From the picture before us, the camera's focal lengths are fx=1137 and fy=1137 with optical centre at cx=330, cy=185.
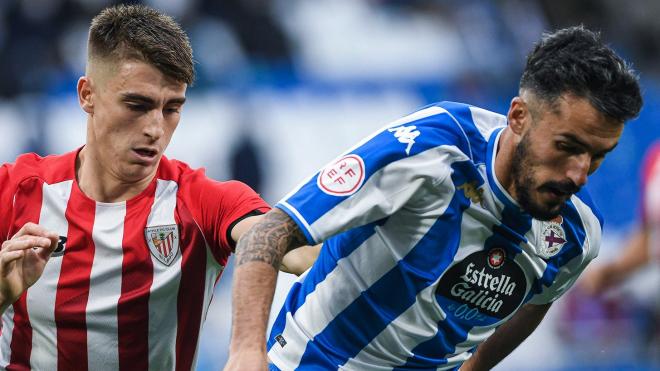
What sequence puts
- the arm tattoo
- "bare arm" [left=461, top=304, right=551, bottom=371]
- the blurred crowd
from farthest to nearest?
the blurred crowd
"bare arm" [left=461, top=304, right=551, bottom=371]
the arm tattoo

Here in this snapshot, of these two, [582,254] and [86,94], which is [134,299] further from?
[582,254]

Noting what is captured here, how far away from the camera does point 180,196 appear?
4.02 meters

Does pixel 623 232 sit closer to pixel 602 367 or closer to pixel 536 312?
pixel 602 367

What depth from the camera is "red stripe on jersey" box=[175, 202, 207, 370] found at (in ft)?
13.0

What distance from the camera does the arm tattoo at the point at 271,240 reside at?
Answer: 318 centimetres

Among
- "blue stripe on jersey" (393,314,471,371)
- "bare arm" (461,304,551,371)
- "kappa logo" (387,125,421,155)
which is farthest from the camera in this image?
"bare arm" (461,304,551,371)

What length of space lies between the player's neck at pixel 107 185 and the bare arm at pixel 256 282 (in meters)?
0.94

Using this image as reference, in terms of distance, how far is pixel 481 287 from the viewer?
3701 millimetres

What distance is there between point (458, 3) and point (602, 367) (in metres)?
3.80

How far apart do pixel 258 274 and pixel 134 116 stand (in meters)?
1.04

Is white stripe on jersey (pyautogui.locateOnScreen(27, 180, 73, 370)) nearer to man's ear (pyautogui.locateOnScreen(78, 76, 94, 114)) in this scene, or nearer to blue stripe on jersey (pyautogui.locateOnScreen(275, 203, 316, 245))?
man's ear (pyautogui.locateOnScreen(78, 76, 94, 114))

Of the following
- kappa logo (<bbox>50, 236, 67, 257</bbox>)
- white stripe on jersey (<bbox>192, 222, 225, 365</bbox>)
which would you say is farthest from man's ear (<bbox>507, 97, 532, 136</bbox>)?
kappa logo (<bbox>50, 236, 67, 257</bbox>)

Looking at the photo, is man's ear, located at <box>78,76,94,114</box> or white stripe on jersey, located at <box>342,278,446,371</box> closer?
white stripe on jersey, located at <box>342,278,446,371</box>

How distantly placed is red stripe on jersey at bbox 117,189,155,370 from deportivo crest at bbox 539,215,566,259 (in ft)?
4.44
